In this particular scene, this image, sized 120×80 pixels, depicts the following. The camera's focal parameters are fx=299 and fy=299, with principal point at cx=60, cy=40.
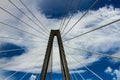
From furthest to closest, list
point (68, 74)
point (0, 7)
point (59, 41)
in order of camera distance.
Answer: point (59, 41)
point (68, 74)
point (0, 7)

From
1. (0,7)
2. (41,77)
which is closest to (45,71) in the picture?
(41,77)

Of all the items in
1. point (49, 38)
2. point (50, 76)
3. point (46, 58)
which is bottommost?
point (50, 76)

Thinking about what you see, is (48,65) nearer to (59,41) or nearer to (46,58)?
(46,58)

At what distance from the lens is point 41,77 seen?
16297 mm

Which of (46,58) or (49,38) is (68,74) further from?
(49,38)

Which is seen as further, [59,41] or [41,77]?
[59,41]

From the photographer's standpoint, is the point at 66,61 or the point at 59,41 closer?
the point at 66,61

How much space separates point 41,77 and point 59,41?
3001 millimetres

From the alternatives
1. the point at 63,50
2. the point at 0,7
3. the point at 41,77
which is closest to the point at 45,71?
the point at 41,77

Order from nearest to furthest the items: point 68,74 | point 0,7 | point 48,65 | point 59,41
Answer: point 0,7 → point 68,74 → point 48,65 → point 59,41

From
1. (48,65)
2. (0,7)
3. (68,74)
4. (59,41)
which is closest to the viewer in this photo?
(0,7)

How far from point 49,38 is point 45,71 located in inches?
107

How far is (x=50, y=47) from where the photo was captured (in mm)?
18062

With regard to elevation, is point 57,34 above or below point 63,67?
above
